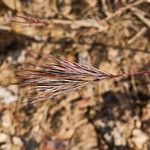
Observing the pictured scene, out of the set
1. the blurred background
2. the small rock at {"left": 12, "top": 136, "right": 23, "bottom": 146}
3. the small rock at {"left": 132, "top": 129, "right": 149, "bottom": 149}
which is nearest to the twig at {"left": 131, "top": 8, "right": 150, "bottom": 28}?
the blurred background

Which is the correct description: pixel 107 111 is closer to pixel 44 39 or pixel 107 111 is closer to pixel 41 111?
pixel 41 111

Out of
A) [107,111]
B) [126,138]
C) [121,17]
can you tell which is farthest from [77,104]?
[121,17]

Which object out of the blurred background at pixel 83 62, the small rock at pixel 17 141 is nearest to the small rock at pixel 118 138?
the blurred background at pixel 83 62

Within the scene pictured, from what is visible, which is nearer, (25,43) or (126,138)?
(126,138)

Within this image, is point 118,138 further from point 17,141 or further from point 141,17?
point 141,17

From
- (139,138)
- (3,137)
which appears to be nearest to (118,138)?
(139,138)

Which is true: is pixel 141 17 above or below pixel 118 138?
above

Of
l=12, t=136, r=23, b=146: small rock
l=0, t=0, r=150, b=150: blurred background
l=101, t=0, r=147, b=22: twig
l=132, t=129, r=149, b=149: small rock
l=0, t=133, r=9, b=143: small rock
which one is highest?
l=101, t=0, r=147, b=22: twig

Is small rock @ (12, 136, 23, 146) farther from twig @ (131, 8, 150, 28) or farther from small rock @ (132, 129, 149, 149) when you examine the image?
twig @ (131, 8, 150, 28)
